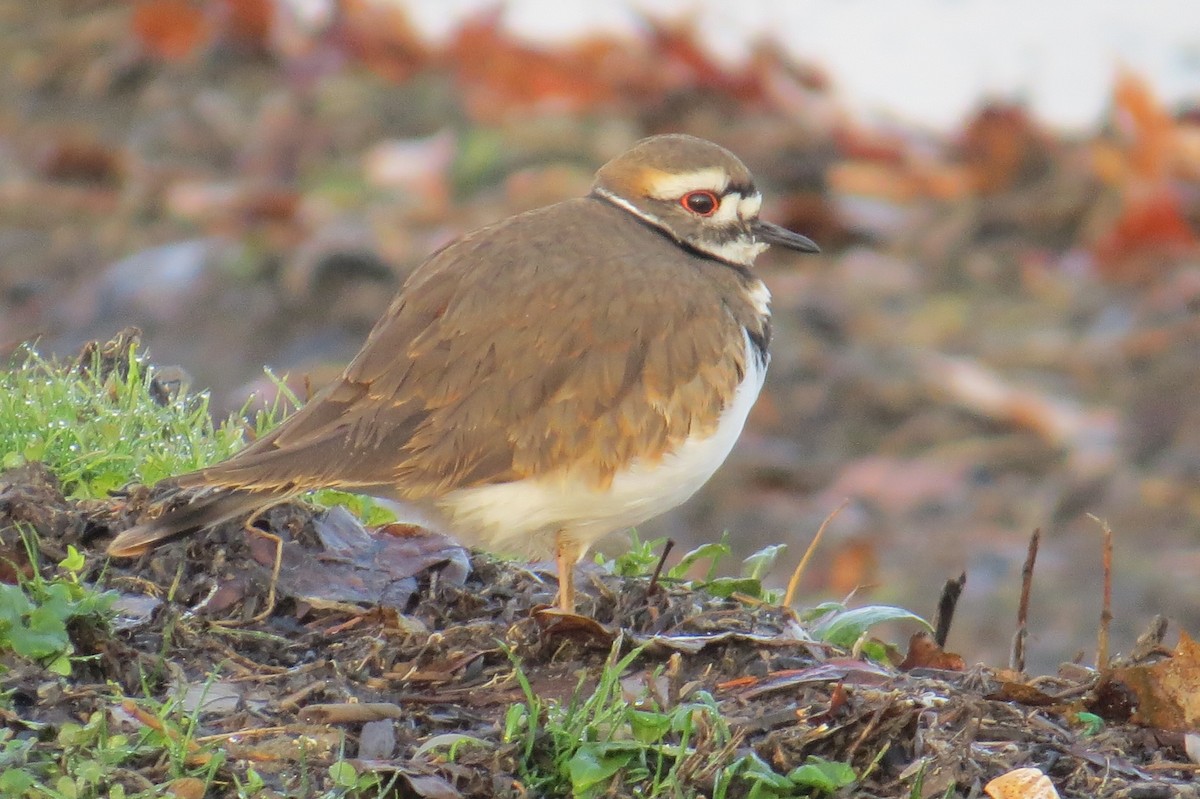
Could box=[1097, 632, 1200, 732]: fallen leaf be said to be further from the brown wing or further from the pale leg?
the pale leg

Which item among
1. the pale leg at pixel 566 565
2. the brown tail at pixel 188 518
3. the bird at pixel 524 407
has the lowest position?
the pale leg at pixel 566 565

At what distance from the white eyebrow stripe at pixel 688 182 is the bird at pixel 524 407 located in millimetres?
492

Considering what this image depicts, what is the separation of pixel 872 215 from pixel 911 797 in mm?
6605

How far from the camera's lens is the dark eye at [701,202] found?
18.8ft

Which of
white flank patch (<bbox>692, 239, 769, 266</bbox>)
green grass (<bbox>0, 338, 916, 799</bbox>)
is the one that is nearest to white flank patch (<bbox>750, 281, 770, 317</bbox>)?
white flank patch (<bbox>692, 239, 769, 266</bbox>)

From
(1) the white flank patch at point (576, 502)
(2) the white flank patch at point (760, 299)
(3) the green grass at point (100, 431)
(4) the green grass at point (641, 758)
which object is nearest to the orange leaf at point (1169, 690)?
(4) the green grass at point (641, 758)

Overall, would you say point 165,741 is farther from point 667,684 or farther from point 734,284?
point 734,284

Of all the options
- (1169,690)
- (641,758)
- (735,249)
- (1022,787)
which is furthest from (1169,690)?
(735,249)

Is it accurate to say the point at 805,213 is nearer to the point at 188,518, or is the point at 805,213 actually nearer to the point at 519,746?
the point at 188,518

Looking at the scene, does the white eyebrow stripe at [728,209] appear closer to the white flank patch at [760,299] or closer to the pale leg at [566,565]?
the white flank patch at [760,299]

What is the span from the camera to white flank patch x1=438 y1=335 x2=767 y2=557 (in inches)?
192

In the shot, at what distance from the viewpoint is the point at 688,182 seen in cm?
572

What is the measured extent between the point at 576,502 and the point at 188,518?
3.49ft

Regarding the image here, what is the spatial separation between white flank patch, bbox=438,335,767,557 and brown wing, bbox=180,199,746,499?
0.04 metres
